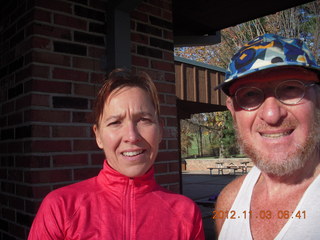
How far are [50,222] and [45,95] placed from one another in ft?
3.34

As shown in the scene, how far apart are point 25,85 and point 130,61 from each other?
2.62 feet

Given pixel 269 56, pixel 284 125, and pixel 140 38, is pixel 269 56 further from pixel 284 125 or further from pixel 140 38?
pixel 140 38

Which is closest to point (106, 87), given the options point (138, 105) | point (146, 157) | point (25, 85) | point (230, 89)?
point (138, 105)

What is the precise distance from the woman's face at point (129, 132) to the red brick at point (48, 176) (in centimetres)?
67

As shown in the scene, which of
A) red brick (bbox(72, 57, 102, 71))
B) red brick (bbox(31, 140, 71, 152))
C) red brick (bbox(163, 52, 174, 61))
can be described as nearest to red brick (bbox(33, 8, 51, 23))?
red brick (bbox(72, 57, 102, 71))

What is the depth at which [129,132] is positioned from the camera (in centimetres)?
162

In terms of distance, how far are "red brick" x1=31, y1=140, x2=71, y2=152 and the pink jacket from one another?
596mm

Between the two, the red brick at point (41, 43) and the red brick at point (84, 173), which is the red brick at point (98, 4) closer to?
the red brick at point (41, 43)

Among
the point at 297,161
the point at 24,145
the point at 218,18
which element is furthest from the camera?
the point at 218,18

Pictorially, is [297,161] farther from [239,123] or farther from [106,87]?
[106,87]

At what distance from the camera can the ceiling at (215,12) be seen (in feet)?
11.8

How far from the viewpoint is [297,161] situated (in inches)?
62.5

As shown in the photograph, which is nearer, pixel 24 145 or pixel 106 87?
pixel 106 87

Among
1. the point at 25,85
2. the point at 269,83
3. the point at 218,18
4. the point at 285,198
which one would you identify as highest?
the point at 218,18
